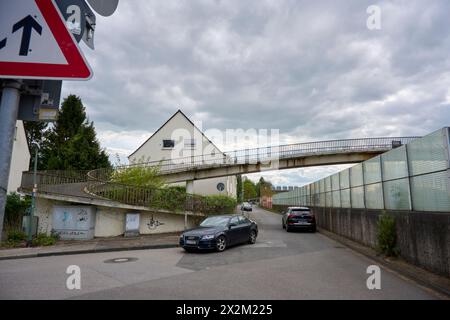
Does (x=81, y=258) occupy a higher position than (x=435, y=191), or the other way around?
(x=435, y=191)

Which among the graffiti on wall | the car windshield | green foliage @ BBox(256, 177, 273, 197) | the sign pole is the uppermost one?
A: green foliage @ BBox(256, 177, 273, 197)

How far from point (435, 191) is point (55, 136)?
43.3m

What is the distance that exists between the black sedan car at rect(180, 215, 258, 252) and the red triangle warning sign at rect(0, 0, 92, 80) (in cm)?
1001

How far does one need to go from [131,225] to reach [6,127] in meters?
15.6

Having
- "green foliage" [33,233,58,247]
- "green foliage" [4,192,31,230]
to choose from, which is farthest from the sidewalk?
"green foliage" [4,192,31,230]

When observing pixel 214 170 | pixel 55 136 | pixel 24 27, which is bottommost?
pixel 24 27

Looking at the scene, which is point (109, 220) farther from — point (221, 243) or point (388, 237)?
point (388, 237)

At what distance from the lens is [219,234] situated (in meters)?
11.5

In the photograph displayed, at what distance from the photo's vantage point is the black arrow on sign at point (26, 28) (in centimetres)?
175

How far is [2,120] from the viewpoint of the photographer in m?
1.65

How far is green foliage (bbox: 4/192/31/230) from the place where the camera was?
15.3 metres

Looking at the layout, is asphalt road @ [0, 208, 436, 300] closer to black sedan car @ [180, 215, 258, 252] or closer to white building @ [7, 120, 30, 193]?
black sedan car @ [180, 215, 258, 252]
